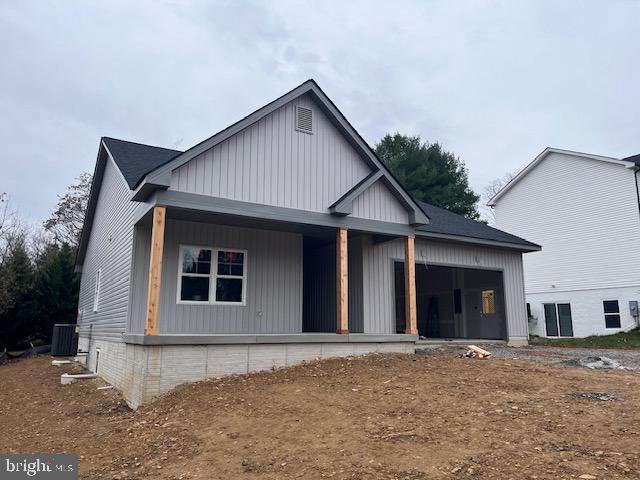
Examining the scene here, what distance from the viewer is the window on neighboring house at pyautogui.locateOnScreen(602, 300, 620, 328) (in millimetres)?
20109

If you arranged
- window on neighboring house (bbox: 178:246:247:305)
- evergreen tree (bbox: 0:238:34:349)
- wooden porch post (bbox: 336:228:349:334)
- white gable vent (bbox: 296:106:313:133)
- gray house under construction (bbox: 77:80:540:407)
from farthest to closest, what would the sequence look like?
evergreen tree (bbox: 0:238:34:349), white gable vent (bbox: 296:106:313:133), window on neighboring house (bbox: 178:246:247:305), wooden porch post (bbox: 336:228:349:334), gray house under construction (bbox: 77:80:540:407)

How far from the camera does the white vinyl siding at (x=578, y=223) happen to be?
2031 centimetres

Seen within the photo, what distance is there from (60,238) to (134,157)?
78.4ft

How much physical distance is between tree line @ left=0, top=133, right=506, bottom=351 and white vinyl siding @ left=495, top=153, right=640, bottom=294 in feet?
25.5

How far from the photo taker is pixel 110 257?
1282 cm

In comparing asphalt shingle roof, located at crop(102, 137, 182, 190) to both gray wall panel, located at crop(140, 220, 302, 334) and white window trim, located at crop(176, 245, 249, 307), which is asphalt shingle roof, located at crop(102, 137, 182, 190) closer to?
gray wall panel, located at crop(140, 220, 302, 334)

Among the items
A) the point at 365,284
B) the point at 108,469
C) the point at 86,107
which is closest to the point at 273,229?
the point at 365,284

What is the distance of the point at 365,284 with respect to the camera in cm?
1216

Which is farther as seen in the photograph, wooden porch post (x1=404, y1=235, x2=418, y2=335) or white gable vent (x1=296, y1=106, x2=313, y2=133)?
wooden porch post (x1=404, y1=235, x2=418, y2=335)

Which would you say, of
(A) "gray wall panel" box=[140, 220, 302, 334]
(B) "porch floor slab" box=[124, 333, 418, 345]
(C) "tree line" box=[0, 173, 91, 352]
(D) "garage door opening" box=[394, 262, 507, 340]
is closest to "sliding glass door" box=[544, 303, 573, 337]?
(D) "garage door opening" box=[394, 262, 507, 340]

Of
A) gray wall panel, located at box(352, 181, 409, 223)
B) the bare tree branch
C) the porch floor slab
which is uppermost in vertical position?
the bare tree branch

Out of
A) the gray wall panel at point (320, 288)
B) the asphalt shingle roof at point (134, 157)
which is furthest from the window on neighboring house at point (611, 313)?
the asphalt shingle roof at point (134, 157)

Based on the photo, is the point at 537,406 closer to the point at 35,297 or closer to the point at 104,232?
the point at 104,232

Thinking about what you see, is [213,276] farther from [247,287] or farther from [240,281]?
[247,287]
